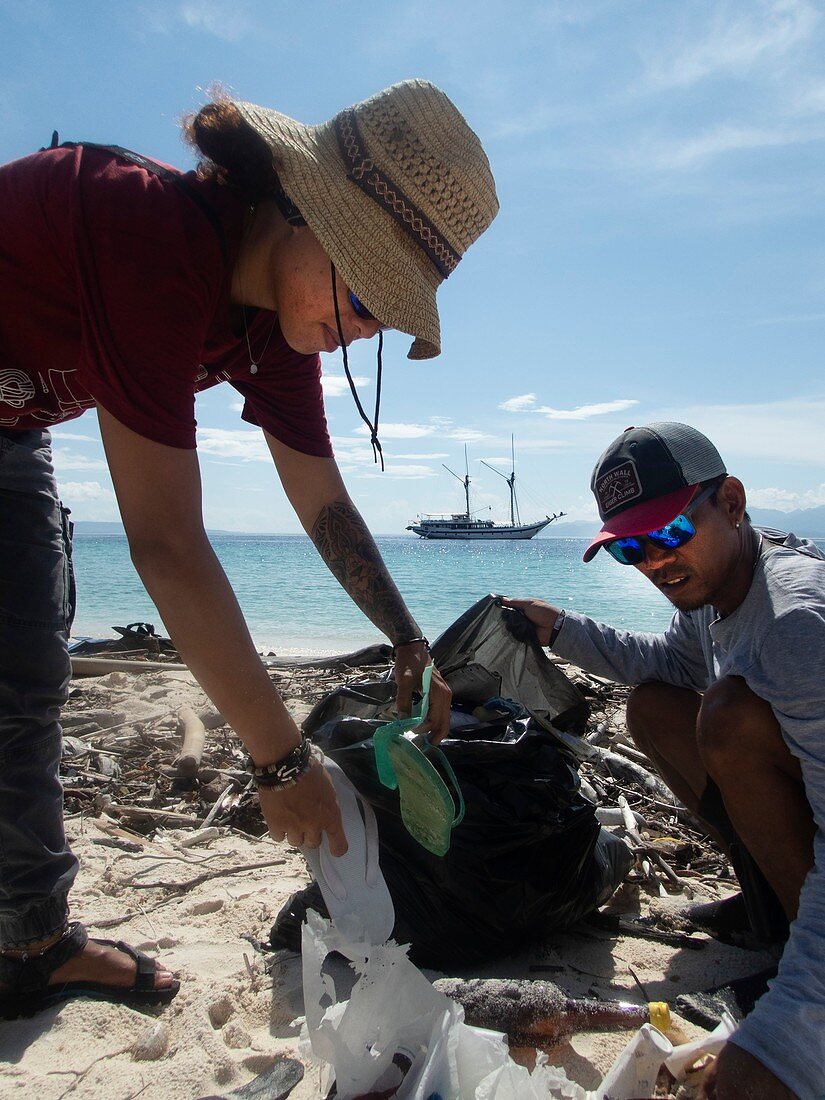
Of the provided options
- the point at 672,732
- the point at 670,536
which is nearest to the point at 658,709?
the point at 672,732

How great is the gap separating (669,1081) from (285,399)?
72.5 inches

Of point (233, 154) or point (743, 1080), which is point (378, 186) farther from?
point (743, 1080)

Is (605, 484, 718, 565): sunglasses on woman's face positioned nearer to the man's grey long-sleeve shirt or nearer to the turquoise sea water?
the man's grey long-sleeve shirt

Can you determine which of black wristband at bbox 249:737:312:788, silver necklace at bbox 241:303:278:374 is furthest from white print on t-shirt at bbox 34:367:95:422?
black wristband at bbox 249:737:312:788

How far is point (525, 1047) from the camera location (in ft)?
5.39

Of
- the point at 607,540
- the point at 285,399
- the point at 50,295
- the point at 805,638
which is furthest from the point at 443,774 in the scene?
the point at 50,295

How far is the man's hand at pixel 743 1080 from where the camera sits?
1.30 meters

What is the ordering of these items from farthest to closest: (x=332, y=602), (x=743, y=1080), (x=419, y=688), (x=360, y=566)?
(x=332, y=602)
(x=360, y=566)
(x=419, y=688)
(x=743, y=1080)

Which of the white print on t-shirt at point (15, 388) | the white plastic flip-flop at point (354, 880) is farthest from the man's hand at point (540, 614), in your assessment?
the white print on t-shirt at point (15, 388)

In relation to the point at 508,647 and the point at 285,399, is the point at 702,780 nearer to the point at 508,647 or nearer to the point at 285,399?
the point at 508,647

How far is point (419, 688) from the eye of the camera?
2.13m

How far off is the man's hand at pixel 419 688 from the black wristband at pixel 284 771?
1.93 feet

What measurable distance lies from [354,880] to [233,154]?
160 centimetres

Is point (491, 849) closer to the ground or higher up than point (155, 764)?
higher up
